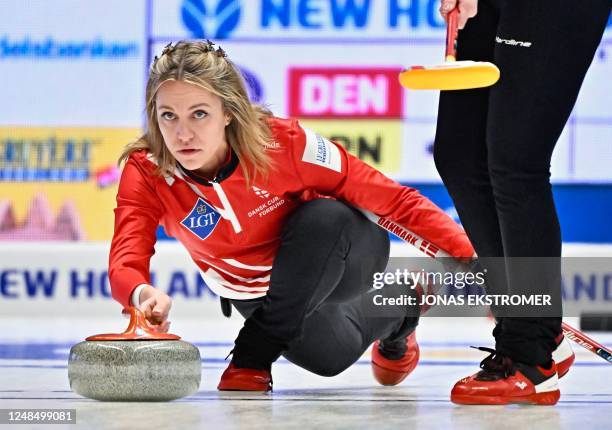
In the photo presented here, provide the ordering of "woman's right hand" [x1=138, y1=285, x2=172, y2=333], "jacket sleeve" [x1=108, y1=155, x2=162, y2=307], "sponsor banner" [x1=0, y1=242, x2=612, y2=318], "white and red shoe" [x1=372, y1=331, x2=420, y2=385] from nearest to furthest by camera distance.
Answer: "woman's right hand" [x1=138, y1=285, x2=172, y2=333] → "jacket sleeve" [x1=108, y1=155, x2=162, y2=307] → "white and red shoe" [x1=372, y1=331, x2=420, y2=385] → "sponsor banner" [x1=0, y1=242, x2=612, y2=318]

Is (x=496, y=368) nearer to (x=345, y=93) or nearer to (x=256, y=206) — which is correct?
(x=256, y=206)

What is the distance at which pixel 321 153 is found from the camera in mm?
2098

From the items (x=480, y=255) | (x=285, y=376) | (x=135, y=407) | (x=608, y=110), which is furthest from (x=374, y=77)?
(x=135, y=407)

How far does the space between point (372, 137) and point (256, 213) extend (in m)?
2.92

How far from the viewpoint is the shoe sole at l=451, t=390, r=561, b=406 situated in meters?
1.65

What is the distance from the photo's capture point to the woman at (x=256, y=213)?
75.8 inches

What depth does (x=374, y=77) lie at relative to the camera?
4941 millimetres

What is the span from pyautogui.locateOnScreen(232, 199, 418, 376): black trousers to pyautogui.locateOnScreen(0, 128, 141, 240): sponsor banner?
111 inches

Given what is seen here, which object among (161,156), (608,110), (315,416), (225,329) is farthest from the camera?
(608,110)

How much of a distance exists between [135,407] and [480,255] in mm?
691

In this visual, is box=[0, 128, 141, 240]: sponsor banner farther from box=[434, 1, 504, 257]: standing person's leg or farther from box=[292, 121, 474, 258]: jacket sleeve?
box=[434, 1, 504, 257]: standing person's leg

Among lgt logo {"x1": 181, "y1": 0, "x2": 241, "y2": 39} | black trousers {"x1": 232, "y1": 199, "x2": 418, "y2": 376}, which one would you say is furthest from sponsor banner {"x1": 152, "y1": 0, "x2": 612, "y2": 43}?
black trousers {"x1": 232, "y1": 199, "x2": 418, "y2": 376}

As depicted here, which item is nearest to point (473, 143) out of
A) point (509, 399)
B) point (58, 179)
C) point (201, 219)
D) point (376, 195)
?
point (376, 195)

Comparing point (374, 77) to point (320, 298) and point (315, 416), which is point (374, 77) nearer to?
point (320, 298)
